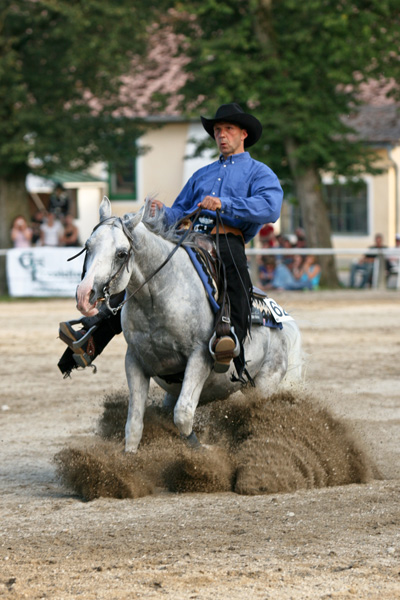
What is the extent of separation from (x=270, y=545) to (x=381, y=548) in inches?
21.3

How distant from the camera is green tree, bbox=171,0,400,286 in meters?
24.7

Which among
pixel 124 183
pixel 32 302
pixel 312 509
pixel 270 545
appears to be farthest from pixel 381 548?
pixel 124 183

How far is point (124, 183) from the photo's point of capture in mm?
44219

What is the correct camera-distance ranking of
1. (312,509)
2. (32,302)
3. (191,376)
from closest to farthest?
(312,509) → (191,376) → (32,302)

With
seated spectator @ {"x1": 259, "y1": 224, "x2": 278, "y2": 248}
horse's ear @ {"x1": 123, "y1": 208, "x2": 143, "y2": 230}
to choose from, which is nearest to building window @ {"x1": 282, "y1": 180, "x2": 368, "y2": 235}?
seated spectator @ {"x1": 259, "y1": 224, "x2": 278, "y2": 248}

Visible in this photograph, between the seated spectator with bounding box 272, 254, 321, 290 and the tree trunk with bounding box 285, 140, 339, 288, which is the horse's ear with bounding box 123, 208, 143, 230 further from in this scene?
the tree trunk with bounding box 285, 140, 339, 288

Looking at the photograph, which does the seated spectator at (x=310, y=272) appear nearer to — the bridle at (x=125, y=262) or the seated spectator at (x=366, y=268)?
the seated spectator at (x=366, y=268)

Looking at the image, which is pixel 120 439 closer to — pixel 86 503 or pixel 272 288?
pixel 86 503

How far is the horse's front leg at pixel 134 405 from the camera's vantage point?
673 centimetres

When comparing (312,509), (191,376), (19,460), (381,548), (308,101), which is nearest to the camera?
(381,548)

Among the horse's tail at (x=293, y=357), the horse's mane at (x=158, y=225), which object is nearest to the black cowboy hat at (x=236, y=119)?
the horse's mane at (x=158, y=225)

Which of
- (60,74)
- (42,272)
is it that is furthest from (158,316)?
(60,74)

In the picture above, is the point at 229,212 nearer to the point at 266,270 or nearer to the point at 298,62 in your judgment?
the point at 266,270

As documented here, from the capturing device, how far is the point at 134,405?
674 centimetres
